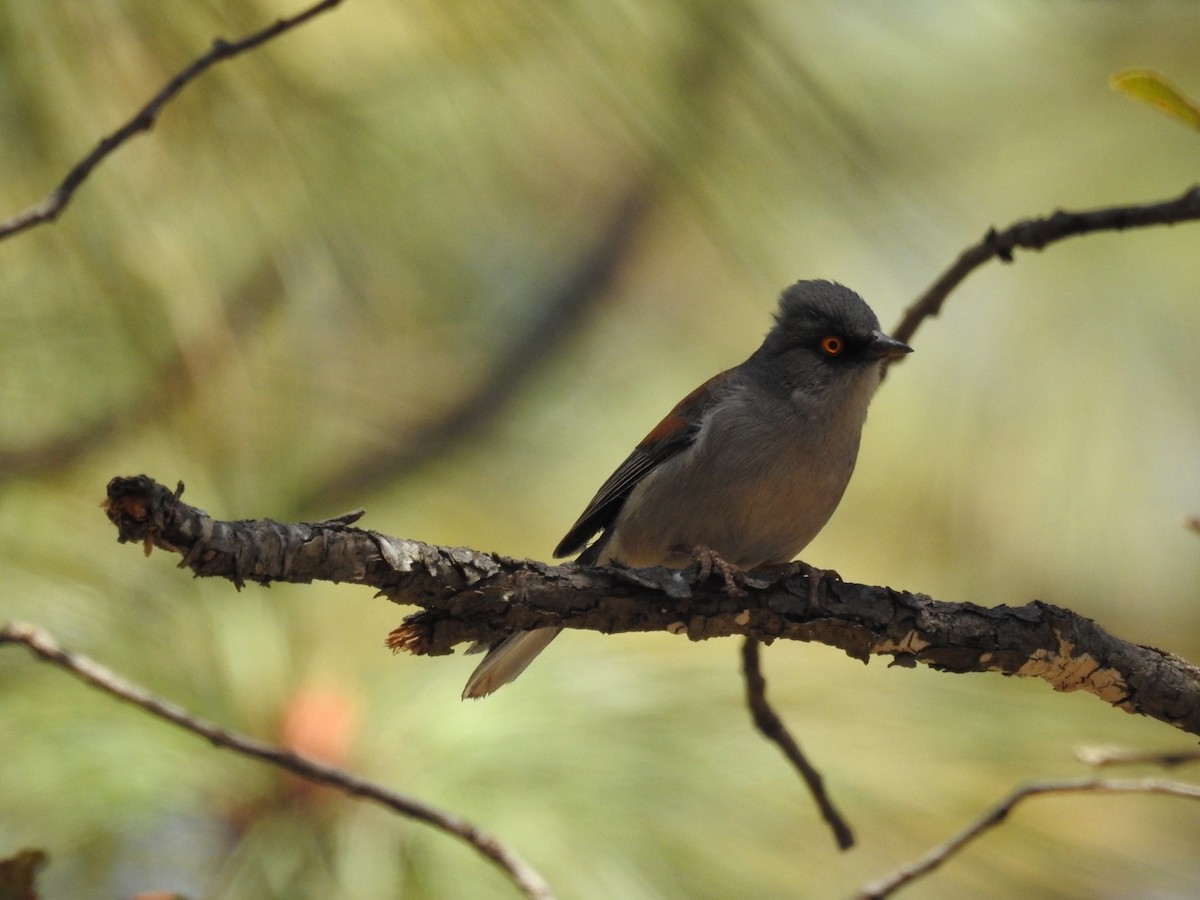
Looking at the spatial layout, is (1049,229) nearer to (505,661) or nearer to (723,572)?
(723,572)

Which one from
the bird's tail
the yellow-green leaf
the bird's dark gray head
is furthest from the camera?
the bird's dark gray head

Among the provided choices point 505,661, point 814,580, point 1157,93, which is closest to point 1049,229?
point 1157,93

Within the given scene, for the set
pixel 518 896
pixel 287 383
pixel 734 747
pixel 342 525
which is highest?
pixel 287 383

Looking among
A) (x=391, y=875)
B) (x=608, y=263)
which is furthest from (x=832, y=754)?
(x=608, y=263)

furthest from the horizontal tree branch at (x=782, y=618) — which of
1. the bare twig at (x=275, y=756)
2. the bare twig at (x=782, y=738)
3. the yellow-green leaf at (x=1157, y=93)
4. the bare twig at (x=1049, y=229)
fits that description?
the yellow-green leaf at (x=1157, y=93)

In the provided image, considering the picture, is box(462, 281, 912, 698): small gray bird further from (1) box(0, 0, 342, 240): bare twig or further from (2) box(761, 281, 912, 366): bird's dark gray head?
(1) box(0, 0, 342, 240): bare twig

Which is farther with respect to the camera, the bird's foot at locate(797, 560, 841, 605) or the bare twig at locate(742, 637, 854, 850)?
the bare twig at locate(742, 637, 854, 850)

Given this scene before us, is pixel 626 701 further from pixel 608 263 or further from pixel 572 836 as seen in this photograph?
pixel 608 263

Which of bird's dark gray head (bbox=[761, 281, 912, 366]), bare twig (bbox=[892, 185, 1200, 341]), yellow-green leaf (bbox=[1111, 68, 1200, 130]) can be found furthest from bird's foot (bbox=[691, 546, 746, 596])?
yellow-green leaf (bbox=[1111, 68, 1200, 130])

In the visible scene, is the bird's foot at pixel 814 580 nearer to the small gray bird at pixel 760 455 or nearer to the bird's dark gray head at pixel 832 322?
the small gray bird at pixel 760 455
